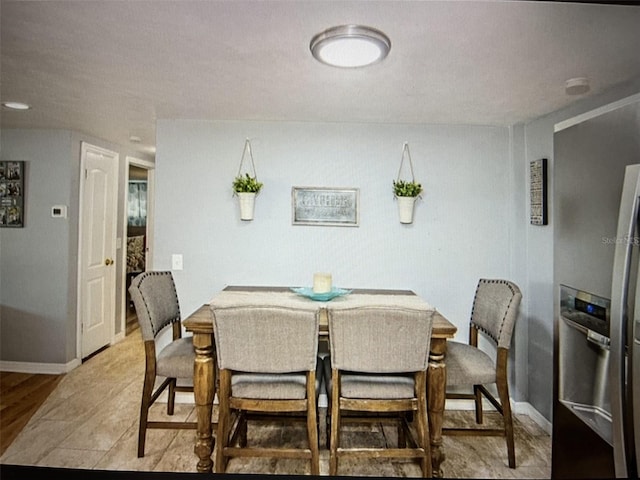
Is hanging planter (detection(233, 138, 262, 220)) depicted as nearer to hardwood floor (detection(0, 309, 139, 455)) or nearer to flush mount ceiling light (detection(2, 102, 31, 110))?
flush mount ceiling light (detection(2, 102, 31, 110))

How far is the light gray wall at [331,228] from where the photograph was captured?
8.77 ft

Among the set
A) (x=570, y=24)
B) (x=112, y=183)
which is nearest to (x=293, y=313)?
(x=570, y=24)

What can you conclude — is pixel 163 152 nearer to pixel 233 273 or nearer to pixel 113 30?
pixel 233 273

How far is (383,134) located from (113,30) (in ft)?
5.85

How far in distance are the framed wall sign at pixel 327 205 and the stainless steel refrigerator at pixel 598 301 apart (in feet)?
5.52

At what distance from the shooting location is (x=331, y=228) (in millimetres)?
2689

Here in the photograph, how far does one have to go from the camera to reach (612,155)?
854mm

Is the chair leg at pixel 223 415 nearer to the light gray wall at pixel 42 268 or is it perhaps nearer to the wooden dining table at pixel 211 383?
the wooden dining table at pixel 211 383

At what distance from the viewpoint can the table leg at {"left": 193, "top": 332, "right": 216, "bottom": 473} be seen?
1.77 metres

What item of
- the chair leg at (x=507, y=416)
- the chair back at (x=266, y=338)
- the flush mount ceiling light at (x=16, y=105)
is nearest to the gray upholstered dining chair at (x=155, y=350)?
the chair back at (x=266, y=338)

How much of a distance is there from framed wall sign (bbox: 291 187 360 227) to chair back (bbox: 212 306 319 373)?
3.80ft

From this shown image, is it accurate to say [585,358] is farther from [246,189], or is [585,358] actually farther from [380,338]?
[246,189]

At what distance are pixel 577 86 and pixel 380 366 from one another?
1497 millimetres

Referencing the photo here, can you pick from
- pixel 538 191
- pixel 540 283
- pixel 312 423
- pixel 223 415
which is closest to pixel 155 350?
pixel 223 415
